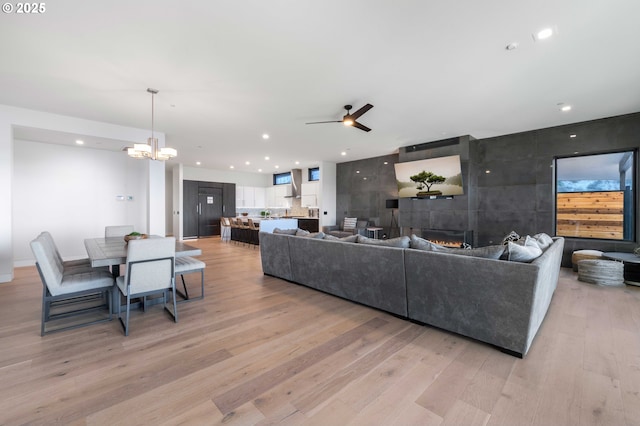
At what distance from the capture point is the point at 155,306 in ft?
A: 10.9

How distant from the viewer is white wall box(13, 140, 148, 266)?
5.42m

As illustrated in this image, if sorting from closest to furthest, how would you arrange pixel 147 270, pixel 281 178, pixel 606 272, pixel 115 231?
pixel 147 270
pixel 606 272
pixel 115 231
pixel 281 178

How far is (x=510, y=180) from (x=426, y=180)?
5.67 feet

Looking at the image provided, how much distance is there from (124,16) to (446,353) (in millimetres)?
3964

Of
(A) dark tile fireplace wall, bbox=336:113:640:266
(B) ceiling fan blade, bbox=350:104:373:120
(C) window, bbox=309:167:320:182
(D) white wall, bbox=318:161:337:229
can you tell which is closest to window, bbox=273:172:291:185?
(C) window, bbox=309:167:320:182

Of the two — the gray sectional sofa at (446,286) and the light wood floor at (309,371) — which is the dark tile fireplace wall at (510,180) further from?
the gray sectional sofa at (446,286)

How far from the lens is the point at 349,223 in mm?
8852

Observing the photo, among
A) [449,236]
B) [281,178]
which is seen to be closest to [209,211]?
[281,178]

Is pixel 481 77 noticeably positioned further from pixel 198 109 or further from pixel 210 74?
pixel 198 109

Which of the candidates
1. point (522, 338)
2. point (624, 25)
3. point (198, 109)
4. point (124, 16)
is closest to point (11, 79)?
point (198, 109)

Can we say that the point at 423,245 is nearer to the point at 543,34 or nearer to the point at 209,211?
the point at 543,34

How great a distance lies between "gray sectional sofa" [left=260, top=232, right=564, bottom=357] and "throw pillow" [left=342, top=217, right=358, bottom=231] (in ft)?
16.5

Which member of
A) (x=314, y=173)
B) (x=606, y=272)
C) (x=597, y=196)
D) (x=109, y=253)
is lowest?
(x=606, y=272)

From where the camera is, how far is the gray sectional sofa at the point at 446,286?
2203 millimetres
